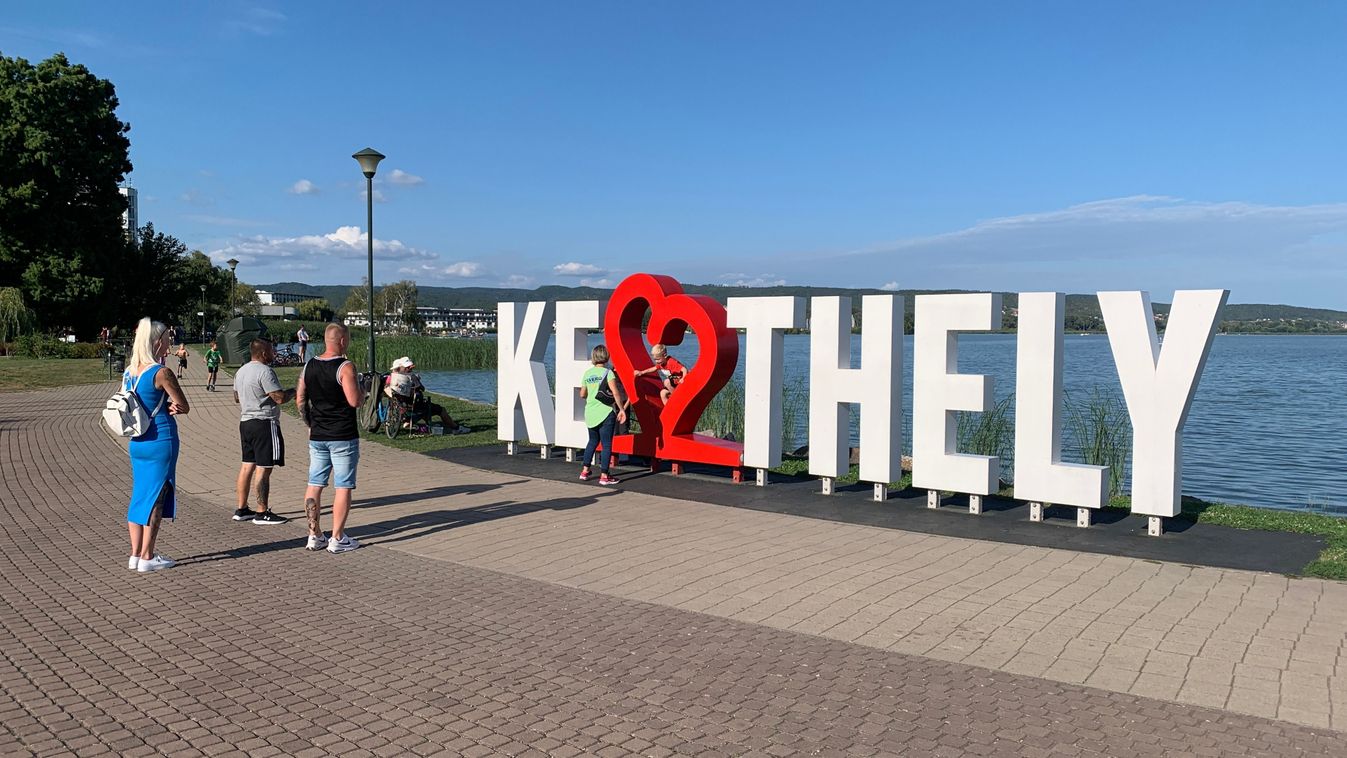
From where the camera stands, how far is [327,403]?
26.2ft

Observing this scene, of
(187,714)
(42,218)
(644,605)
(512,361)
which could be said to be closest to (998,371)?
(512,361)

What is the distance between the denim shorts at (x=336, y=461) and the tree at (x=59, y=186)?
142ft

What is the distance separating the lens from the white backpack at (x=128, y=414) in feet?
23.4

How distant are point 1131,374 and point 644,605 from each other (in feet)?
16.5

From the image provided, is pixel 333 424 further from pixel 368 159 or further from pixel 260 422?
pixel 368 159

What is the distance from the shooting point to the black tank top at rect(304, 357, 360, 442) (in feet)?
26.1

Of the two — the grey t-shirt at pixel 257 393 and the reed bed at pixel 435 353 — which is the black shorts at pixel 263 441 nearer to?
the grey t-shirt at pixel 257 393

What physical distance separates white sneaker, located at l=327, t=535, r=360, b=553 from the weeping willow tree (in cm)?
4312

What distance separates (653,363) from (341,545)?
18.0 feet

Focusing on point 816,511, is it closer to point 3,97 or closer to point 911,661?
point 911,661

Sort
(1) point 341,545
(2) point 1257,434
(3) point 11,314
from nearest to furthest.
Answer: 1. (1) point 341,545
2. (2) point 1257,434
3. (3) point 11,314

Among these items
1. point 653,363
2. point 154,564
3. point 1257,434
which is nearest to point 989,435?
point 653,363

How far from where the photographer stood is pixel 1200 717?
457 centimetres

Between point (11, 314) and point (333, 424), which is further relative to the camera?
point (11, 314)
